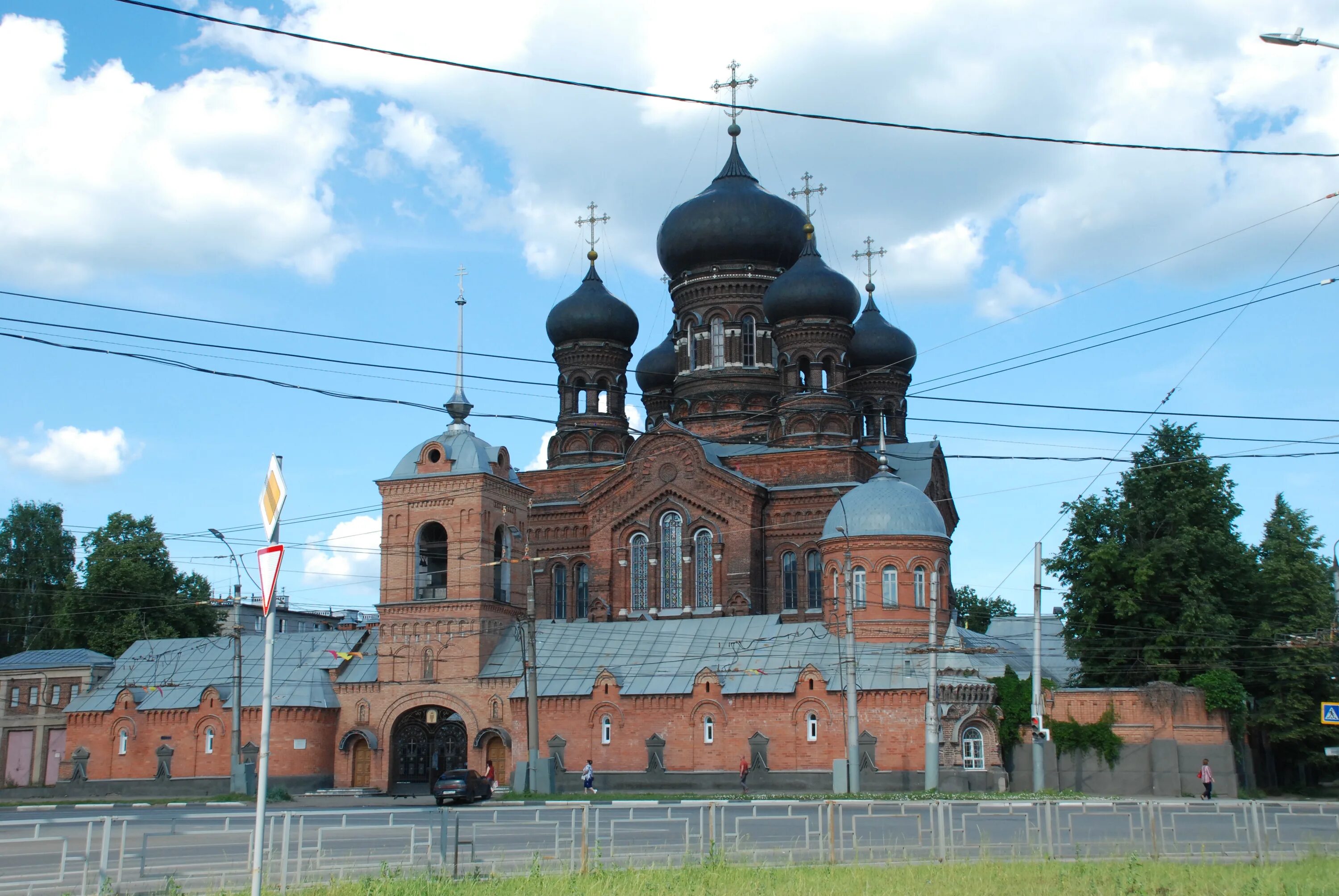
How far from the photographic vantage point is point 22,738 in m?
43.2

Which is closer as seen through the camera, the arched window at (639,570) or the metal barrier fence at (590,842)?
the metal barrier fence at (590,842)

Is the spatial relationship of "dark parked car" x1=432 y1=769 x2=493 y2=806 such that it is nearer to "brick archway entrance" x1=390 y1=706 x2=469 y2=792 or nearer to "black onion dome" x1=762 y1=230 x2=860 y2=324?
"brick archway entrance" x1=390 y1=706 x2=469 y2=792

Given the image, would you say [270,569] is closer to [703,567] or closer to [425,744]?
[425,744]

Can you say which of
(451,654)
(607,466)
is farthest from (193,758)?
(607,466)

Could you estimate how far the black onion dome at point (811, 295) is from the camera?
149ft

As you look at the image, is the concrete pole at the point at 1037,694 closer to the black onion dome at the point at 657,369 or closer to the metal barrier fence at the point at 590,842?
the metal barrier fence at the point at 590,842

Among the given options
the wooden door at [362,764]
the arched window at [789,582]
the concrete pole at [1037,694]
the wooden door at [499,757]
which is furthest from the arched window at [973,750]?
the wooden door at [362,764]

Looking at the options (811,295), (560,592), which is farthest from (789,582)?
(811,295)

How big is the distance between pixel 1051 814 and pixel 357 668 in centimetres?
2727

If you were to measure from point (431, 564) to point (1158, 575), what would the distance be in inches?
816

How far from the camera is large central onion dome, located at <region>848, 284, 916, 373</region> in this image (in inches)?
2119

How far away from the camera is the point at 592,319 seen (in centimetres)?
4972

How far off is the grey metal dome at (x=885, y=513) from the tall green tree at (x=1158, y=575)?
15.2 ft

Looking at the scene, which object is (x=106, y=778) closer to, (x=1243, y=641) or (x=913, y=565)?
(x=913, y=565)
